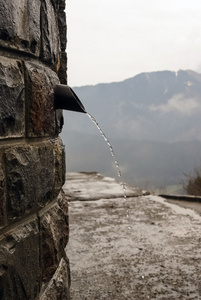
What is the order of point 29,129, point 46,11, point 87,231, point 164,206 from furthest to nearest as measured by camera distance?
point 164,206 < point 87,231 < point 46,11 < point 29,129

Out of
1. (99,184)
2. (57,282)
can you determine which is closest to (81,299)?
(57,282)

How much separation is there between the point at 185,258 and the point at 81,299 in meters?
1.06

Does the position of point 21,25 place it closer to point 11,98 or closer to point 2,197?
point 11,98

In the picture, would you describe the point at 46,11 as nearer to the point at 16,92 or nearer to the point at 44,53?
the point at 44,53

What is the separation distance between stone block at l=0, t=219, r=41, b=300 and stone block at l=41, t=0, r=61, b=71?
0.64 m

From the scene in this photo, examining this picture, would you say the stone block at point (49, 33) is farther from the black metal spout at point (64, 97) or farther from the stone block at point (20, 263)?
the stone block at point (20, 263)

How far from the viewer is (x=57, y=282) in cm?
162

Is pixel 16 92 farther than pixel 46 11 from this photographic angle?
No

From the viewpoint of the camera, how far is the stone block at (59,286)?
4.94 feet

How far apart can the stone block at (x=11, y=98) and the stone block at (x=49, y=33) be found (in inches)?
8.7

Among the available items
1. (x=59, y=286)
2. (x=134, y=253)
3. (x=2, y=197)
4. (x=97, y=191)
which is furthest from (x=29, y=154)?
(x=97, y=191)

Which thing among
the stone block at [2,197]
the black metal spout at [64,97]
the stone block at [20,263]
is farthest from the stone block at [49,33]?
the stone block at [20,263]

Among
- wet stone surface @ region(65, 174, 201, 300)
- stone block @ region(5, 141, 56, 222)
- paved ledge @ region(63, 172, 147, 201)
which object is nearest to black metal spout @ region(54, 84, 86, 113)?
stone block @ region(5, 141, 56, 222)

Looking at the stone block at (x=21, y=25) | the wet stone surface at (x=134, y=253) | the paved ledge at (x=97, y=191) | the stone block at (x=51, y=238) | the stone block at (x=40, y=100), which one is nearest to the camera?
the stone block at (x=21, y=25)
